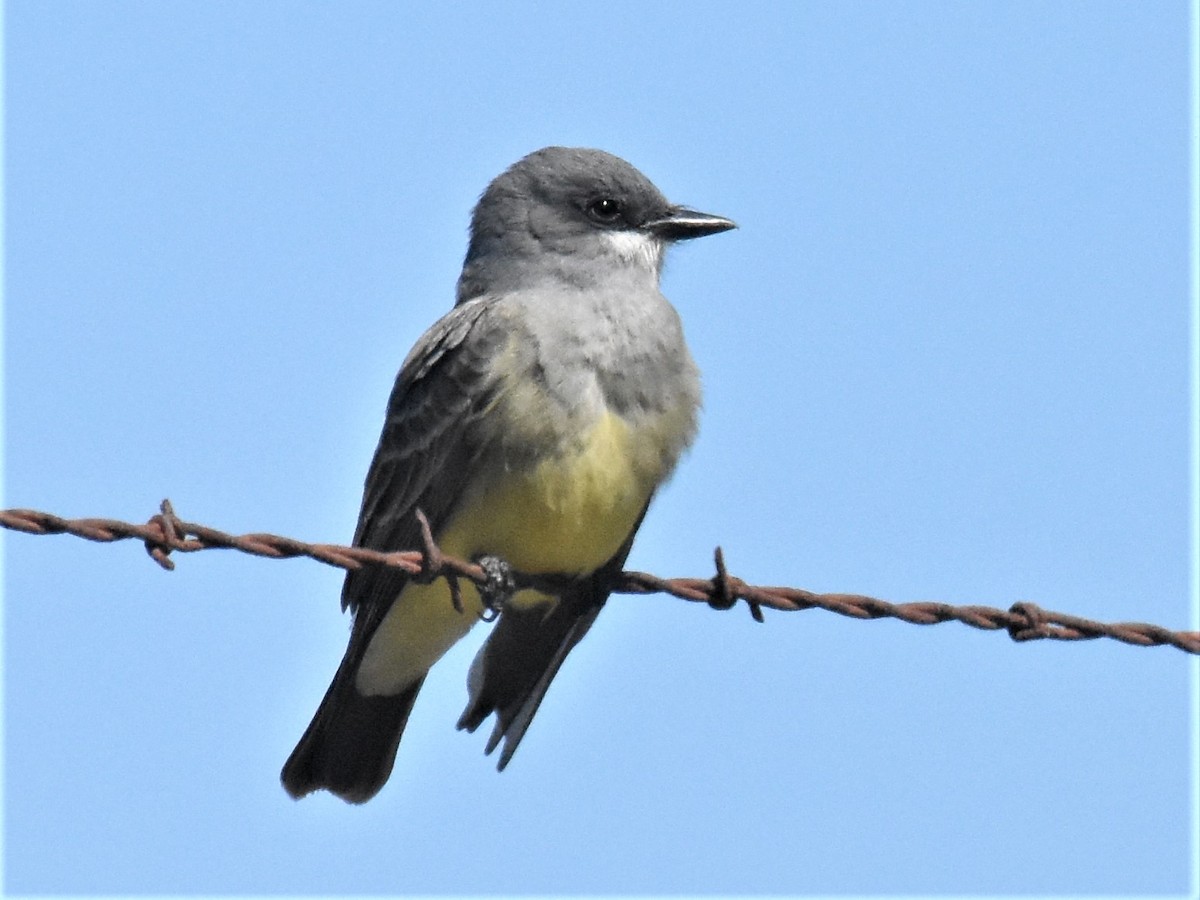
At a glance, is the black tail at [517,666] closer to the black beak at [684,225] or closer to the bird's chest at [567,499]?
the bird's chest at [567,499]

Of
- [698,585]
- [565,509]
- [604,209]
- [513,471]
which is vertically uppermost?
[604,209]

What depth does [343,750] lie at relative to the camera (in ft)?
22.2

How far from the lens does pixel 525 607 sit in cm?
672

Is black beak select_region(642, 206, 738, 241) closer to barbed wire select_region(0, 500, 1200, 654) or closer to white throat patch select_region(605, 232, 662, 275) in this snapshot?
white throat patch select_region(605, 232, 662, 275)

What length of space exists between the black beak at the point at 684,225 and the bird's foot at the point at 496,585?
6.11ft

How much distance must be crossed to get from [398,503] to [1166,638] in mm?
2878

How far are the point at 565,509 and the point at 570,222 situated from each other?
167 cm

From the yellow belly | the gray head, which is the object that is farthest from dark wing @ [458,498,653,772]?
the gray head

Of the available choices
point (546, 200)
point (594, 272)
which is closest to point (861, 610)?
point (594, 272)

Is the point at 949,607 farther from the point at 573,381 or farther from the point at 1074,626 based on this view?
the point at 573,381

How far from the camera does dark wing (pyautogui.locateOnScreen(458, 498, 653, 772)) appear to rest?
666 centimetres

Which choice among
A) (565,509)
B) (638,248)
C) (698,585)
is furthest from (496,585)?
(638,248)

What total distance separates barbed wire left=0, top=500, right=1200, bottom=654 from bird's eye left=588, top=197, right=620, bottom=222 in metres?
2.43

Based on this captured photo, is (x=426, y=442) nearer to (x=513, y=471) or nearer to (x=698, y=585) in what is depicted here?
(x=513, y=471)
